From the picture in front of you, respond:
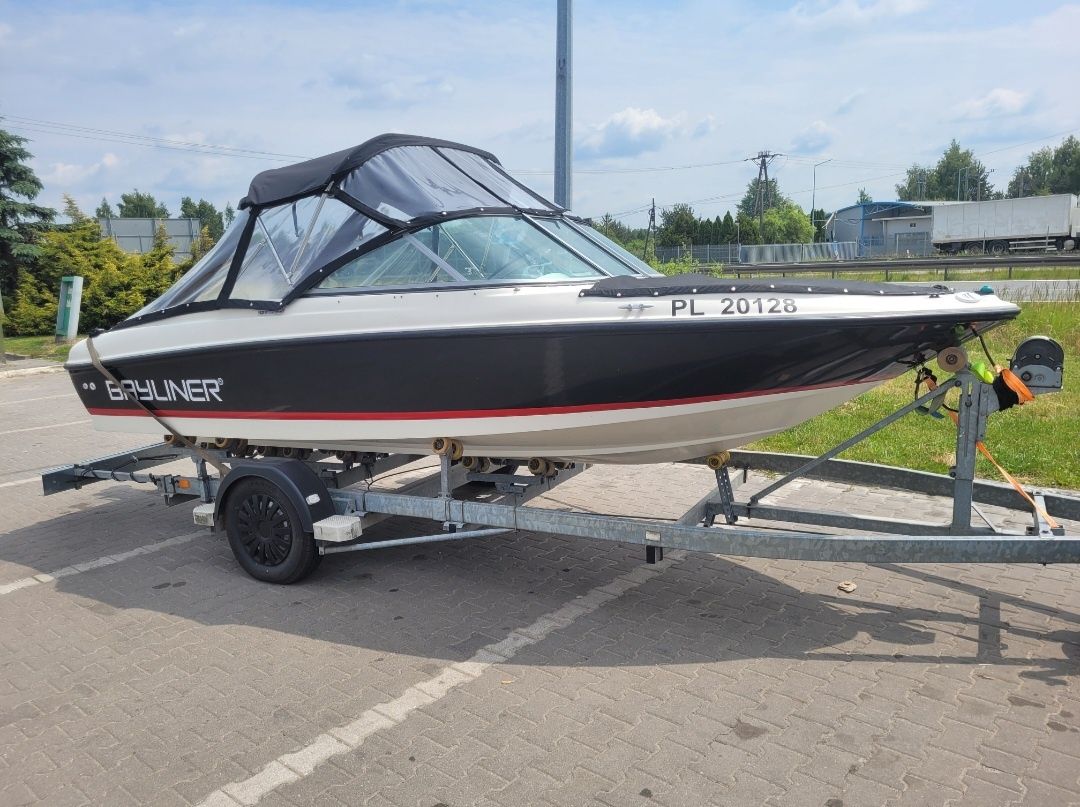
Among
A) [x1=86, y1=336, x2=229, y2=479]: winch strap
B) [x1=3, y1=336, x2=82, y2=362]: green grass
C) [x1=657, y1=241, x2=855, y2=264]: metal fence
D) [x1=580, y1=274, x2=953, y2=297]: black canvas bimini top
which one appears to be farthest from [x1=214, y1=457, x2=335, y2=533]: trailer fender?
[x1=657, y1=241, x2=855, y2=264]: metal fence

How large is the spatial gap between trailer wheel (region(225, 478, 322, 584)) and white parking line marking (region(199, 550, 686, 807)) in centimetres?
139

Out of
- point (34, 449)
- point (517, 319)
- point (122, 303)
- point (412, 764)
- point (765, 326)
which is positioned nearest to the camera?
point (412, 764)

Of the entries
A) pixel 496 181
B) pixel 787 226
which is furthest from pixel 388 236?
pixel 787 226

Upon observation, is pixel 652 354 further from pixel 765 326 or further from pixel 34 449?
pixel 34 449

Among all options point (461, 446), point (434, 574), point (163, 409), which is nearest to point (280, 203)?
point (163, 409)

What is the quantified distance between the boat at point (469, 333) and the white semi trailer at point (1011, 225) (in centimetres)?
4770

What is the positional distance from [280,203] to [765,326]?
3116 millimetres

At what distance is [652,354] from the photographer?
3.96 metres

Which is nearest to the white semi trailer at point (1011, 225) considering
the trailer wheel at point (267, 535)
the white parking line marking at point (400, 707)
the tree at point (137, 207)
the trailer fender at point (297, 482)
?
the white parking line marking at point (400, 707)

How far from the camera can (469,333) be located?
13.8 feet

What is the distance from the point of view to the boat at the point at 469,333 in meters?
3.87

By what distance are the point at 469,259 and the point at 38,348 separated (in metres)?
19.6

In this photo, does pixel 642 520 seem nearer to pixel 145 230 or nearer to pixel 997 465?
pixel 997 465

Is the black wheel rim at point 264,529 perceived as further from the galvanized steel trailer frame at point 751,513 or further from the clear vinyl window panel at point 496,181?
the clear vinyl window panel at point 496,181
